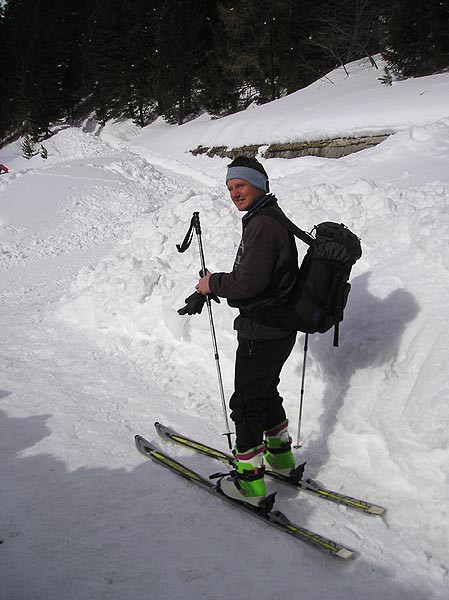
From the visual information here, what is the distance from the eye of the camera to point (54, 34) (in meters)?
53.1

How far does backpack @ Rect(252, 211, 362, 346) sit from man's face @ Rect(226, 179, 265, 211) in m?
0.18

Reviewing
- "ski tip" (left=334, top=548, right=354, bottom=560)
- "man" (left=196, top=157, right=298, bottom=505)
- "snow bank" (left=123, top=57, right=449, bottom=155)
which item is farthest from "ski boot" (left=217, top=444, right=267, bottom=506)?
"snow bank" (left=123, top=57, right=449, bottom=155)

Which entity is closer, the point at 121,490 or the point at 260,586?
the point at 260,586

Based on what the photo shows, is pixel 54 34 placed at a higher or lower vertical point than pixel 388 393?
higher

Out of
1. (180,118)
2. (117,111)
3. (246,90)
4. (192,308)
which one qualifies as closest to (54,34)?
(117,111)

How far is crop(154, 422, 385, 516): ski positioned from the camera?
111 inches

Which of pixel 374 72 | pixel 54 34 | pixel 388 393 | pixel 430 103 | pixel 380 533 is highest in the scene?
pixel 54 34

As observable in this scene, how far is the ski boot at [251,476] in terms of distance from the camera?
2.80 metres

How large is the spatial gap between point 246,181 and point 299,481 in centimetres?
201

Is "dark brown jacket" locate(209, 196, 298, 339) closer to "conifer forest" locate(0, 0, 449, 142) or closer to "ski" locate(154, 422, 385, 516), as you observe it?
"ski" locate(154, 422, 385, 516)

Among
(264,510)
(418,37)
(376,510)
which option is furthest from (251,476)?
(418,37)

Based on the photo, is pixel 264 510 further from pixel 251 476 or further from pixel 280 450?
pixel 280 450

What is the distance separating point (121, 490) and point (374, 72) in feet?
91.5

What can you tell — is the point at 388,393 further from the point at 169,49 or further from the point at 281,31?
the point at 169,49
